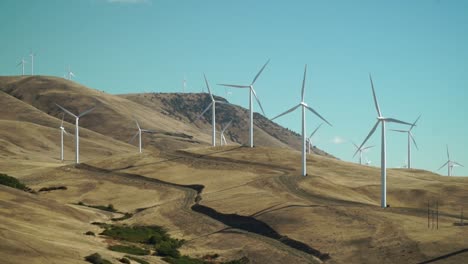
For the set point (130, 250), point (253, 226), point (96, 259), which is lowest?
point (253, 226)

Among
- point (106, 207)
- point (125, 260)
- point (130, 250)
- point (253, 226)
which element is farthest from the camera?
point (106, 207)

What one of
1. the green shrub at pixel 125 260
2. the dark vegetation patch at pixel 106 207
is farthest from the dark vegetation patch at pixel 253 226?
the green shrub at pixel 125 260

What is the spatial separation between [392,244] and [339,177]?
246 feet

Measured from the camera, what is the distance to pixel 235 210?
114m

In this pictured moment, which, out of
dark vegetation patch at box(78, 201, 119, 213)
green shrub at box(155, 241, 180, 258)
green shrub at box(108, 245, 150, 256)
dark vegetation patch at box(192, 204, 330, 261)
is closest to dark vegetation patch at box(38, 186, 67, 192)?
dark vegetation patch at box(78, 201, 119, 213)

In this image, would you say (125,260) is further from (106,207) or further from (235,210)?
(106,207)

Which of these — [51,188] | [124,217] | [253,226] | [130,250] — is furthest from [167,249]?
[51,188]

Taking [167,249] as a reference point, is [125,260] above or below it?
above

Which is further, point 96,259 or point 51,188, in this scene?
point 51,188

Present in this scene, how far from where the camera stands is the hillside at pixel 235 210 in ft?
256

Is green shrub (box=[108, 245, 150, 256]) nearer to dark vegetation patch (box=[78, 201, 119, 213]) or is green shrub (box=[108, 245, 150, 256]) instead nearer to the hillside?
the hillside

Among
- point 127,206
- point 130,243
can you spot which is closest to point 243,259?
point 130,243

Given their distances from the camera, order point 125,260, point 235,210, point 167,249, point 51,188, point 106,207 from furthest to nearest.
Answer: point 51,188, point 106,207, point 235,210, point 167,249, point 125,260

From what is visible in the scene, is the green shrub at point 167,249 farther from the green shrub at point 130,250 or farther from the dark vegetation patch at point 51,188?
the dark vegetation patch at point 51,188
